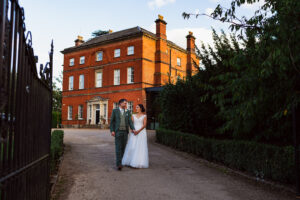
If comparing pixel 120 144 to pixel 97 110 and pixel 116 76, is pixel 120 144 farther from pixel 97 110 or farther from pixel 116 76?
pixel 97 110

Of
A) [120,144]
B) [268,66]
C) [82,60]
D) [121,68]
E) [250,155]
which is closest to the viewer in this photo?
[268,66]

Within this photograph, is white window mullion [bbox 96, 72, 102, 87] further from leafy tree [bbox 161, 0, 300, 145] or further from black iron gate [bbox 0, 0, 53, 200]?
black iron gate [bbox 0, 0, 53, 200]

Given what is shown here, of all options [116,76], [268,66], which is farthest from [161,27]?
[268,66]

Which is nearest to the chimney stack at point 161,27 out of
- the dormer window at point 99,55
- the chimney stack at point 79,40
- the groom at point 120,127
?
the dormer window at point 99,55

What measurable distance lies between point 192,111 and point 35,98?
974cm

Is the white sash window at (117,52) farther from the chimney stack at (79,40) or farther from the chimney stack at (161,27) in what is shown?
the chimney stack at (79,40)

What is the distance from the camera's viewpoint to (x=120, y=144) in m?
7.37

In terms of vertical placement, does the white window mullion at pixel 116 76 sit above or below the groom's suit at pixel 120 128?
above

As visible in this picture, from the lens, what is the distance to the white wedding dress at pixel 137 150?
769cm

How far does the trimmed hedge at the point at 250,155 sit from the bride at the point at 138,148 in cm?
251

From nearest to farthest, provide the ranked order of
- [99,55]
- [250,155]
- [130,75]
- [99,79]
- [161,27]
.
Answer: [250,155] → [130,75] → [161,27] → [99,79] → [99,55]

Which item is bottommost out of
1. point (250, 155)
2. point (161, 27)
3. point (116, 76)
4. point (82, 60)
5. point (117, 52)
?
point (250, 155)

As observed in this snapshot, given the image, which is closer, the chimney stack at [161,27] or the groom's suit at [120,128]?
the groom's suit at [120,128]

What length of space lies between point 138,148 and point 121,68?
23798 mm
